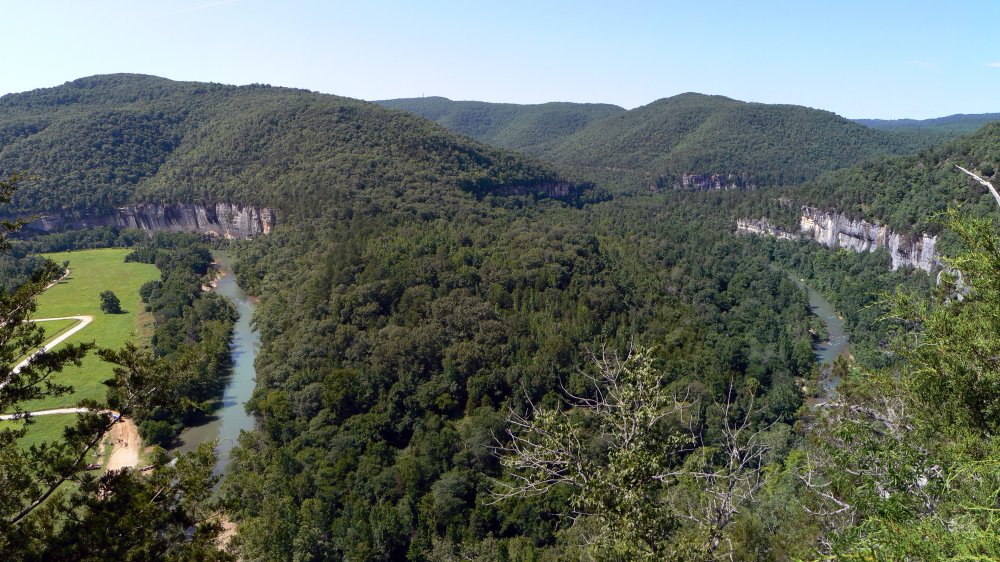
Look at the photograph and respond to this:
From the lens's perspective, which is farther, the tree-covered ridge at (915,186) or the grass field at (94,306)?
the tree-covered ridge at (915,186)

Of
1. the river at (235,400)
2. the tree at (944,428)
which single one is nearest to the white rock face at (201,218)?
the river at (235,400)

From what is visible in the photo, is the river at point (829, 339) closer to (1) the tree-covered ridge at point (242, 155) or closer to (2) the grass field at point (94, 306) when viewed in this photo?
(1) the tree-covered ridge at point (242, 155)

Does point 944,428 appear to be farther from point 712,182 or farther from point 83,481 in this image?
point 712,182

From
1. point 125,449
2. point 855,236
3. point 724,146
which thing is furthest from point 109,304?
point 724,146

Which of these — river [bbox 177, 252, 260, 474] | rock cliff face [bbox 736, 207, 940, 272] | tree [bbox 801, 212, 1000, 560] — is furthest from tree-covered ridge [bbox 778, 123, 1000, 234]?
river [bbox 177, 252, 260, 474]

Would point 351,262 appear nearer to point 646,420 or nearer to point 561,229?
point 561,229

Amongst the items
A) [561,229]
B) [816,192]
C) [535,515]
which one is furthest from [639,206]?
[535,515]
